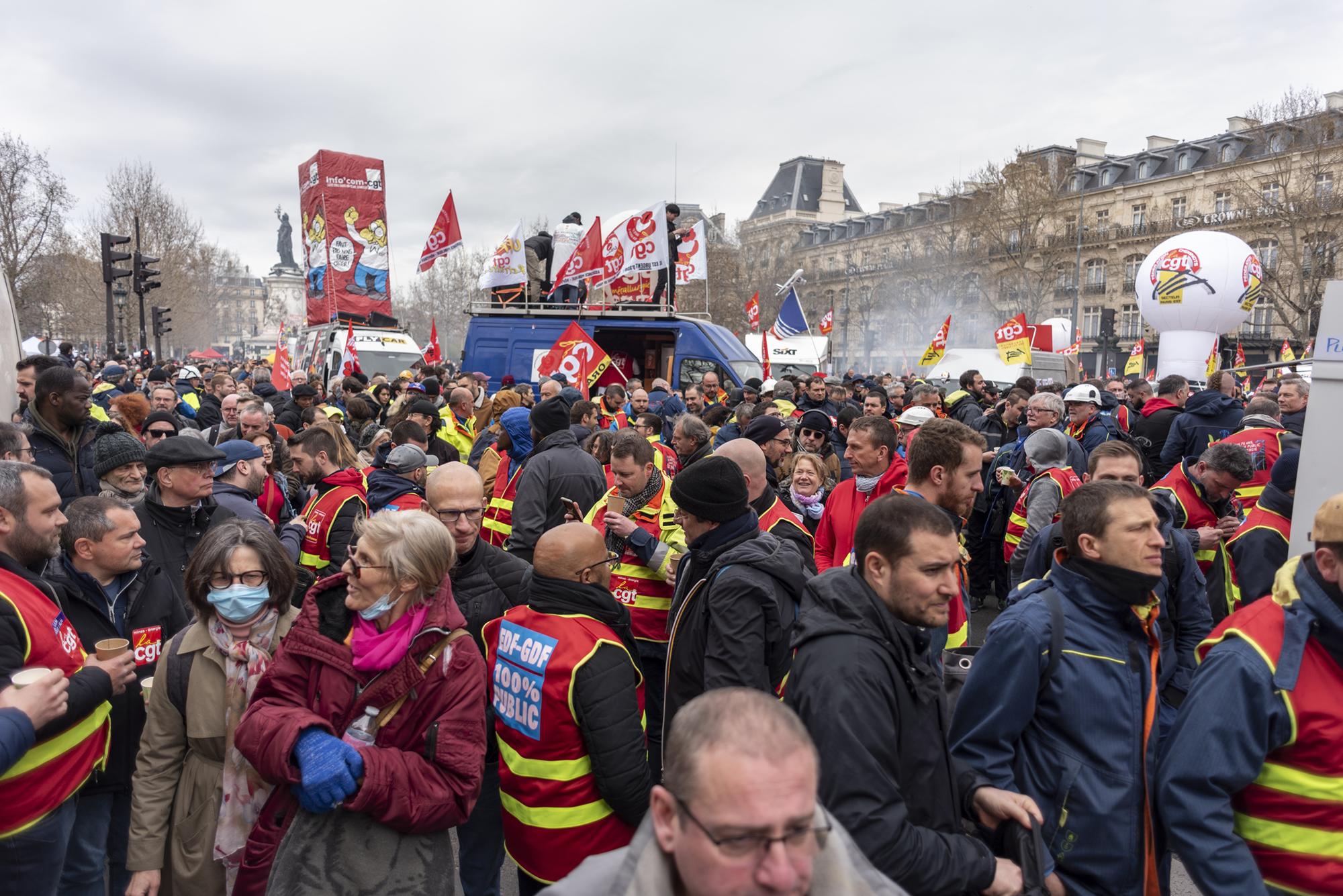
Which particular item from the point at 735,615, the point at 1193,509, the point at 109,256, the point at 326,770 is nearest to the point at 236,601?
the point at 326,770

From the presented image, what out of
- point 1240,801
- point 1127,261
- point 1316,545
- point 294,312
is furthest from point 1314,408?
point 294,312

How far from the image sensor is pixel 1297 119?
104 ft

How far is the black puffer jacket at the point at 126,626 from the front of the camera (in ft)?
10.2

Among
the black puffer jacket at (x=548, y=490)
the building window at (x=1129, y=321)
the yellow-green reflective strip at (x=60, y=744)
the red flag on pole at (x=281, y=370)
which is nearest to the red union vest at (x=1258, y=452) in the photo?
the black puffer jacket at (x=548, y=490)

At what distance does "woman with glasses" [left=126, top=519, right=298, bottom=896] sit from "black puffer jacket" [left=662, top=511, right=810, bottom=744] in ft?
4.71

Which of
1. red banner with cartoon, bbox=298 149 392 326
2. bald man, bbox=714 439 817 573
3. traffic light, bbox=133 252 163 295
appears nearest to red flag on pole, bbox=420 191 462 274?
red banner with cartoon, bbox=298 149 392 326

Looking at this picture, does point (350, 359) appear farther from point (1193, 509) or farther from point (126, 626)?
point (1193, 509)

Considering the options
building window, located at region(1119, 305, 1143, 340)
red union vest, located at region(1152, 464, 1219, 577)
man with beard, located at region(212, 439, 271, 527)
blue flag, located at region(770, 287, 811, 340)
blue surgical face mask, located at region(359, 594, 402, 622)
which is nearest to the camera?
blue surgical face mask, located at region(359, 594, 402, 622)

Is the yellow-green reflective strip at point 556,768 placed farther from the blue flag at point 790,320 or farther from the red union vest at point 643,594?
the blue flag at point 790,320

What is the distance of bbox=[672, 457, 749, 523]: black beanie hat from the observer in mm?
3203

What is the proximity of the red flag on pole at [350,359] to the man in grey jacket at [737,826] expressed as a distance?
15.3m

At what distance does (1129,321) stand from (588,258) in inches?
1936

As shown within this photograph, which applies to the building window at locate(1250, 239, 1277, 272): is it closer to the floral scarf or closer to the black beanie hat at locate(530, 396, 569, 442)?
the black beanie hat at locate(530, 396, 569, 442)

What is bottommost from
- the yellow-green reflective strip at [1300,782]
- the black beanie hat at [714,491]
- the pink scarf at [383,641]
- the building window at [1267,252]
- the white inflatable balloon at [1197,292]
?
the yellow-green reflective strip at [1300,782]
